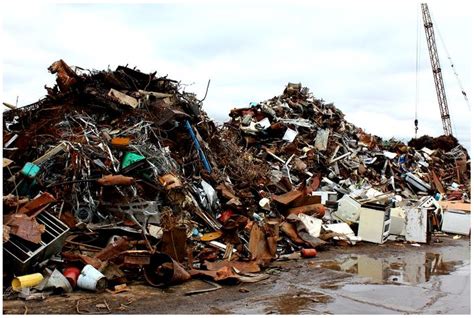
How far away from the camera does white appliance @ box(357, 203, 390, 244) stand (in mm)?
8867

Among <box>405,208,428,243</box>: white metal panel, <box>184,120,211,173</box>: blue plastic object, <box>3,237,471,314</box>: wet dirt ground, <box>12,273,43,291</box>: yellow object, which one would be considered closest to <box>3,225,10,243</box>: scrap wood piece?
<box>12,273,43,291</box>: yellow object

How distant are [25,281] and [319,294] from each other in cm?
338

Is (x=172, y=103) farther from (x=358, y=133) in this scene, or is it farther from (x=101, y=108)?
(x=358, y=133)

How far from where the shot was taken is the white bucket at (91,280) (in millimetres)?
5262

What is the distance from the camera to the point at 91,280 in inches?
208

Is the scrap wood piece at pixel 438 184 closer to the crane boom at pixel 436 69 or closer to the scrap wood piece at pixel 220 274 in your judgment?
the scrap wood piece at pixel 220 274

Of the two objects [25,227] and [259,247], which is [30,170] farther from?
[259,247]

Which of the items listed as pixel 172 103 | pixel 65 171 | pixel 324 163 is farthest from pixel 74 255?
pixel 324 163

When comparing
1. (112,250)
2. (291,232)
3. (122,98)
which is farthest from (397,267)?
(122,98)

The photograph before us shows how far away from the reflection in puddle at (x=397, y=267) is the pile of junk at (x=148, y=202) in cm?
67

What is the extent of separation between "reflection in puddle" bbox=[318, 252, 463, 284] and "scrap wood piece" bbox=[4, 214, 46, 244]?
4083 millimetres

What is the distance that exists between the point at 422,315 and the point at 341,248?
3548 mm

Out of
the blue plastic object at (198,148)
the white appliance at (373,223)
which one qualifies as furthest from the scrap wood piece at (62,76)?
the white appliance at (373,223)

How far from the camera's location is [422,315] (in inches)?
195
